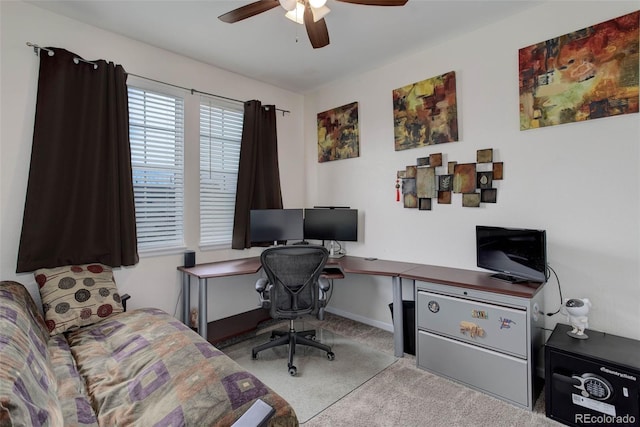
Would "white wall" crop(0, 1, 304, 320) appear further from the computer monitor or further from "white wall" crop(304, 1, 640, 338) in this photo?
"white wall" crop(304, 1, 640, 338)

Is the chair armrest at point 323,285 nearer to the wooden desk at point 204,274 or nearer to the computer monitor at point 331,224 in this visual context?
the wooden desk at point 204,274

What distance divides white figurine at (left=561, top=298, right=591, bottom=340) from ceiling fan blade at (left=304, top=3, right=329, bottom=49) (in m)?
2.43

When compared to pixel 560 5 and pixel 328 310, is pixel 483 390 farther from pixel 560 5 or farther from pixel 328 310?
pixel 560 5

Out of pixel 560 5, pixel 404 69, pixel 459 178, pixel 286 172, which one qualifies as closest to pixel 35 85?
pixel 286 172

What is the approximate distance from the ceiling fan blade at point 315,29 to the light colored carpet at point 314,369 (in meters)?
2.50

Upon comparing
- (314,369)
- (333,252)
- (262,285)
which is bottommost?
(314,369)

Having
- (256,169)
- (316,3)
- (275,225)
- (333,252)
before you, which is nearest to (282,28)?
(316,3)

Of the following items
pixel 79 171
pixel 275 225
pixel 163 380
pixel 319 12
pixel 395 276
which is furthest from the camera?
pixel 275 225

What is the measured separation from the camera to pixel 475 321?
2.29 meters

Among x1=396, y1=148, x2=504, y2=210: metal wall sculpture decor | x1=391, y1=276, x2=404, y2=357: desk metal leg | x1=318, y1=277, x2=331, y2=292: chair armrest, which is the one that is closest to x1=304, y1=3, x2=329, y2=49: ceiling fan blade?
x1=396, y1=148, x2=504, y2=210: metal wall sculpture decor

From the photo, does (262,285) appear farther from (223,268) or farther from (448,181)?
(448,181)

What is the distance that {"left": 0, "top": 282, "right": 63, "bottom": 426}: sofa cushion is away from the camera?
101cm

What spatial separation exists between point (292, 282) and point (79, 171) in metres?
1.90

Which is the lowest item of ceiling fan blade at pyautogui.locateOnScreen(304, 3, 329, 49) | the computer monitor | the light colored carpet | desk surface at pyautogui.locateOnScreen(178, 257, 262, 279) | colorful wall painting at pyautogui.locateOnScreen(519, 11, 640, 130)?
the light colored carpet
